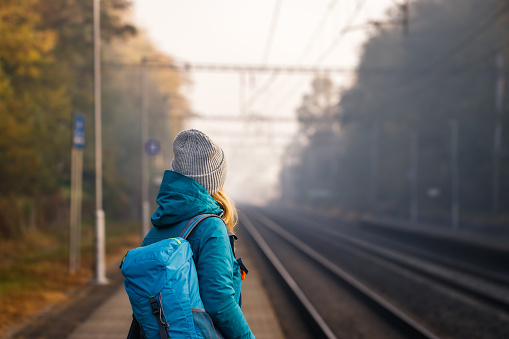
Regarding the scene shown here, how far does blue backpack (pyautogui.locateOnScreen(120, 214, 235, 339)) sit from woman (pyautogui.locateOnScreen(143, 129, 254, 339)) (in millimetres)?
56

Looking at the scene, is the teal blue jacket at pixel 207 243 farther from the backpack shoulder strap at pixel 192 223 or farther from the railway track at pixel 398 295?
the railway track at pixel 398 295

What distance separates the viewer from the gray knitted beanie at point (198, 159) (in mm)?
2709

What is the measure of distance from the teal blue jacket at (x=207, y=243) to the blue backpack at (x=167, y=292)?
50 mm

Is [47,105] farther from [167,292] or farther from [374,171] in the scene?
[374,171]

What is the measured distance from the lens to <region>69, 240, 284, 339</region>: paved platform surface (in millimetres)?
8172

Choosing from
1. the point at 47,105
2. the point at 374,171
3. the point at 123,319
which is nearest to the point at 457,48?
the point at 374,171

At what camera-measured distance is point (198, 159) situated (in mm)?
2717

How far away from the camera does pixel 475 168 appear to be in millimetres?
42125

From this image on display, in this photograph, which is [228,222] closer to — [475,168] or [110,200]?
[110,200]

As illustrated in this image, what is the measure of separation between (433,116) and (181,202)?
4791 cm

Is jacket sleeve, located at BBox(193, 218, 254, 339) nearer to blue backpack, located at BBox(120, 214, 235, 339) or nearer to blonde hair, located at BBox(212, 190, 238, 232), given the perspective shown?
blue backpack, located at BBox(120, 214, 235, 339)

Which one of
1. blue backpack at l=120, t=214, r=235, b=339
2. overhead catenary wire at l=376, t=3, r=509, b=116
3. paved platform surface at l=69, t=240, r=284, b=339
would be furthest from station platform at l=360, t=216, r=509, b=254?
blue backpack at l=120, t=214, r=235, b=339

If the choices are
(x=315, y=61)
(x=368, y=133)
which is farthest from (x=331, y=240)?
(x=368, y=133)

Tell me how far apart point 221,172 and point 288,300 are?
9.63 m
